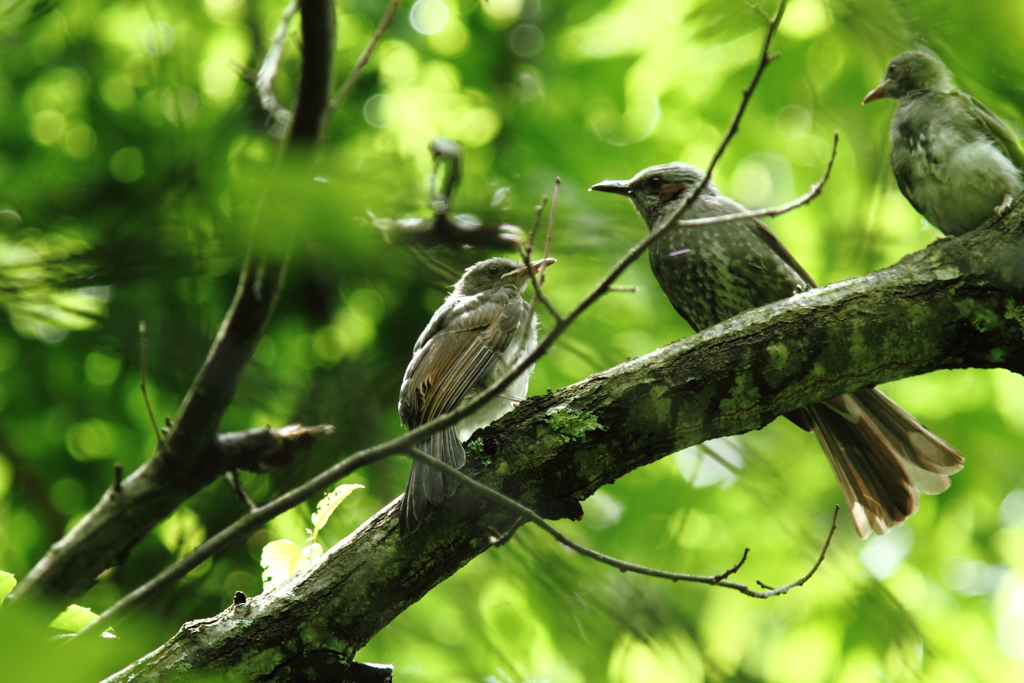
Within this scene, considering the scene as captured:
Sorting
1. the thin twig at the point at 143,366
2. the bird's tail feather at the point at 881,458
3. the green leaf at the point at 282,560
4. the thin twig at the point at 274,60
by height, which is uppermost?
the thin twig at the point at 274,60

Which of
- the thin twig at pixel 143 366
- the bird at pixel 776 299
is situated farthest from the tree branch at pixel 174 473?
the bird at pixel 776 299

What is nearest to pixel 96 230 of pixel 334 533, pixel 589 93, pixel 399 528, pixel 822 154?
pixel 399 528

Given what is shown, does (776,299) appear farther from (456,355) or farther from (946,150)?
(456,355)

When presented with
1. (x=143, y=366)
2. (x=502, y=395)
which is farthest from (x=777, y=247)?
(x=143, y=366)

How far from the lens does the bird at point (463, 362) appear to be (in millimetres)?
2379

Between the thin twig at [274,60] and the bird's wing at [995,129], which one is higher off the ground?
the thin twig at [274,60]

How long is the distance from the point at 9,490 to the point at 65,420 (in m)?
0.53

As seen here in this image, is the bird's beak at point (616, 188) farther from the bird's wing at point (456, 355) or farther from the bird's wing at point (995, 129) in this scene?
the bird's wing at point (995, 129)

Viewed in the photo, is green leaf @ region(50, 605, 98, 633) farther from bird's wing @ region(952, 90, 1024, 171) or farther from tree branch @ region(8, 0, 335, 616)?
bird's wing @ region(952, 90, 1024, 171)

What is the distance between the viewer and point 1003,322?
2.60 meters

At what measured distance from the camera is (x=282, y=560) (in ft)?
8.31

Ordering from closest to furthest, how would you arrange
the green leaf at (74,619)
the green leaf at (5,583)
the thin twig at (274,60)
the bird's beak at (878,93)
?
the green leaf at (5,583) < the green leaf at (74,619) < the thin twig at (274,60) < the bird's beak at (878,93)

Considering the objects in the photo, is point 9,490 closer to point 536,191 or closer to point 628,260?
point 536,191

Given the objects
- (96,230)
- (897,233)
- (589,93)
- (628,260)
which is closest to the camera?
(628,260)
